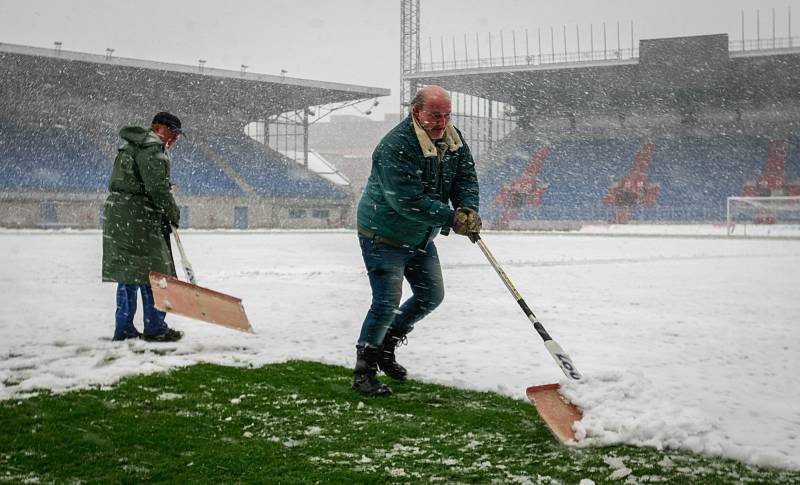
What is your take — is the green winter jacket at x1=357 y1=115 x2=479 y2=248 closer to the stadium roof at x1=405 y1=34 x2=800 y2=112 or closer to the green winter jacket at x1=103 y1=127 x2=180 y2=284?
the green winter jacket at x1=103 y1=127 x2=180 y2=284

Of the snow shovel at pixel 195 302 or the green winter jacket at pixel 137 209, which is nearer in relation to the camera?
the snow shovel at pixel 195 302

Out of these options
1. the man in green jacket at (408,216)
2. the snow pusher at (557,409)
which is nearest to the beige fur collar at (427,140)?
the man in green jacket at (408,216)

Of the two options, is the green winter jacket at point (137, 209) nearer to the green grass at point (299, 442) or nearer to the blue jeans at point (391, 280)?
the green grass at point (299, 442)

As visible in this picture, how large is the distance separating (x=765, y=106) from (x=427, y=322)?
39176 millimetres

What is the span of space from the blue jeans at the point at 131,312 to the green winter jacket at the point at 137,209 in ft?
0.37

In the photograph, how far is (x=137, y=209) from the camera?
5.11 m

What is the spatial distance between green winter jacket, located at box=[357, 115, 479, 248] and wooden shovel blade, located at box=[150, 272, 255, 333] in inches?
69.7

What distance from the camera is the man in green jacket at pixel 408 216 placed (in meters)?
3.58

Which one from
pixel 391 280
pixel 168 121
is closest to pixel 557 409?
pixel 391 280

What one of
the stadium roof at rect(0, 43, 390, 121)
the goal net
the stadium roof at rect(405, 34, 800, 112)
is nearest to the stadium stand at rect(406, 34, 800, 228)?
the stadium roof at rect(405, 34, 800, 112)

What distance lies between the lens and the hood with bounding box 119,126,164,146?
198 inches

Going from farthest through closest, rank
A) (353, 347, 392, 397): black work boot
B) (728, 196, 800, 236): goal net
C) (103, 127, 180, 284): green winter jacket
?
(728, 196, 800, 236): goal net < (103, 127, 180, 284): green winter jacket < (353, 347, 392, 397): black work boot

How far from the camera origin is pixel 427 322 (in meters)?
6.39

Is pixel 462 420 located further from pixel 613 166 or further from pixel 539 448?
pixel 613 166
